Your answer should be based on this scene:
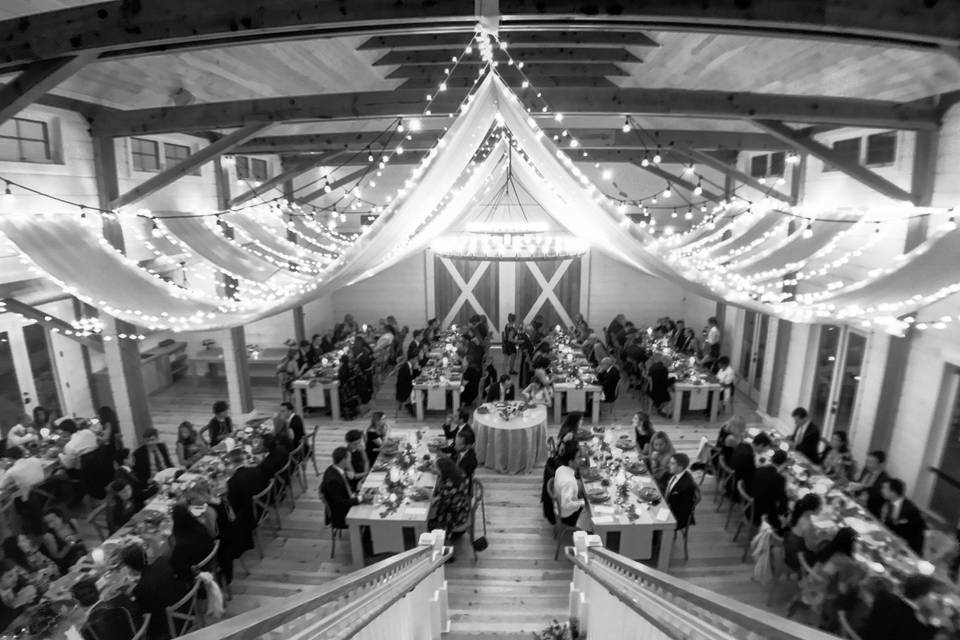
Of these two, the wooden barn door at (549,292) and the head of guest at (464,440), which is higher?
the wooden barn door at (549,292)

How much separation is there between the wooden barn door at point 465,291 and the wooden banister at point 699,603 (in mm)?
9609

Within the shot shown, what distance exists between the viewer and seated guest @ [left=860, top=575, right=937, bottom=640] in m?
3.15

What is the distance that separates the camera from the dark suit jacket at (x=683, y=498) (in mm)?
4902

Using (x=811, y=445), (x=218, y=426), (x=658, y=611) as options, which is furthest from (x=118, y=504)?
(x=811, y=445)

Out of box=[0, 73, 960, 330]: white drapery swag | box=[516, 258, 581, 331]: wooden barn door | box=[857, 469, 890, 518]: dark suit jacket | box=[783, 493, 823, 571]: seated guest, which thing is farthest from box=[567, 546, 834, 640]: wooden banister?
box=[516, 258, 581, 331]: wooden barn door

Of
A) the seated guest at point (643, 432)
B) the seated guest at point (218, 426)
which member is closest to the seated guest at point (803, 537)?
the seated guest at point (643, 432)

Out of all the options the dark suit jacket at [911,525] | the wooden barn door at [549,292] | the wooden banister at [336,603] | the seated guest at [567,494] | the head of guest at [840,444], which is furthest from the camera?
the wooden barn door at [549,292]

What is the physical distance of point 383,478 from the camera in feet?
17.8

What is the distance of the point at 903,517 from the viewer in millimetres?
4426

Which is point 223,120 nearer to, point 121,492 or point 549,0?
point 121,492

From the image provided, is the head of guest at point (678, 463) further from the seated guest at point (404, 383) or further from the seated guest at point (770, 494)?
the seated guest at point (404, 383)

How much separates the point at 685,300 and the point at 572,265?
275cm

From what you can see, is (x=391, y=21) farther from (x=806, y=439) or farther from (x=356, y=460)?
(x=806, y=439)

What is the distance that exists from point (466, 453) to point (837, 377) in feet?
17.0
